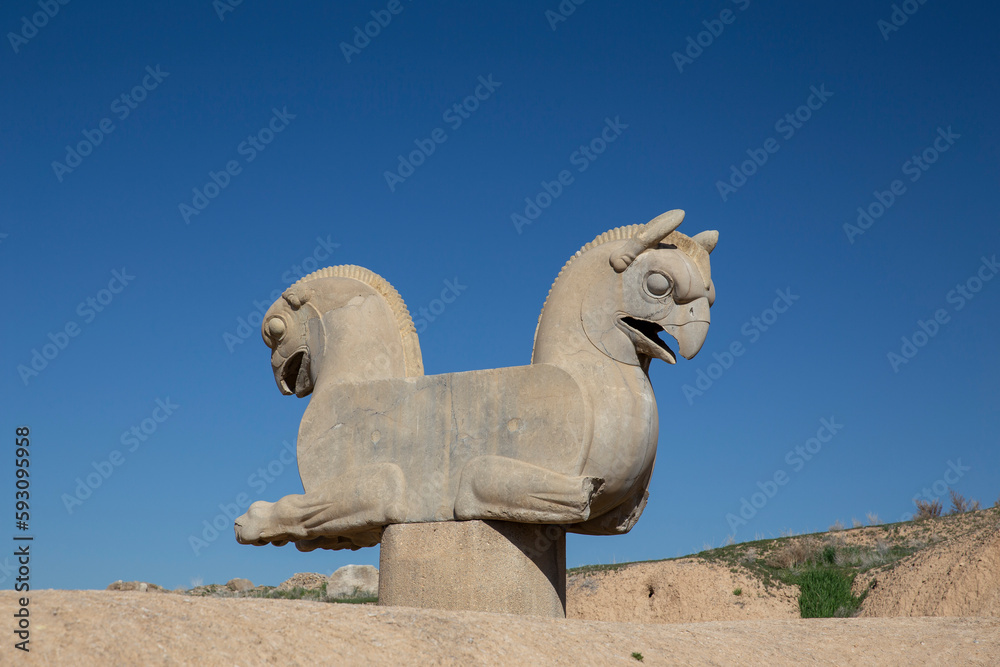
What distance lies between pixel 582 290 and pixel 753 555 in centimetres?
1032

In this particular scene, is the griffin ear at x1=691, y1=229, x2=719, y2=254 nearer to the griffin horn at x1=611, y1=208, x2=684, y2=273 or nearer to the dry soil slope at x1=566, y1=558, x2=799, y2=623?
the griffin horn at x1=611, y1=208, x2=684, y2=273

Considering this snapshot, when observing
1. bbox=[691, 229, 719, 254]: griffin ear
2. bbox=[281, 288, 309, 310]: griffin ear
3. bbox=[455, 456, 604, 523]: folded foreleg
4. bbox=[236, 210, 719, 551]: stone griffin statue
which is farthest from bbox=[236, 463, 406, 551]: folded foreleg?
bbox=[691, 229, 719, 254]: griffin ear

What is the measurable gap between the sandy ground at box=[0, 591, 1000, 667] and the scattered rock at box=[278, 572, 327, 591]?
12347mm

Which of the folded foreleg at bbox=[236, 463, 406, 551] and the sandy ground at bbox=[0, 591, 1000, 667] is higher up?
the folded foreleg at bbox=[236, 463, 406, 551]

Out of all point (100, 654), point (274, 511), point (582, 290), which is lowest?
point (100, 654)

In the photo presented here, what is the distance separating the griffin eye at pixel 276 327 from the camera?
966 cm

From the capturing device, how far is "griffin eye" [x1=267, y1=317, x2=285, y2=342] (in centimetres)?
966

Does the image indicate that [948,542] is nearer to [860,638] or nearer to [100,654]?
[860,638]

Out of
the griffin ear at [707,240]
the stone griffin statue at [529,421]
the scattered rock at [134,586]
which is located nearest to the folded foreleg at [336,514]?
the stone griffin statue at [529,421]

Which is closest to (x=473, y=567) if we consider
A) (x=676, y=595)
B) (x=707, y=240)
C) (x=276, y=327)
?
(x=276, y=327)

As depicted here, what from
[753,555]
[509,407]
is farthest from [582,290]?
[753,555]

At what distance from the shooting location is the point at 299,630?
5512 mm

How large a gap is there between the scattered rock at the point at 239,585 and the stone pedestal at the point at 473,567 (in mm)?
11135

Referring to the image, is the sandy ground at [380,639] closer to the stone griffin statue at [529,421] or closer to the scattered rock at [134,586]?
the stone griffin statue at [529,421]
